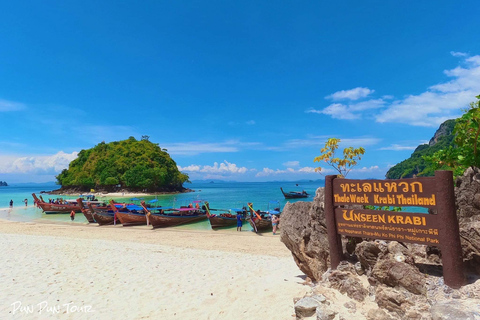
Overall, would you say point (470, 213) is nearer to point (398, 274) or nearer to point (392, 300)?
point (398, 274)

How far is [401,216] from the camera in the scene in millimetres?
4406

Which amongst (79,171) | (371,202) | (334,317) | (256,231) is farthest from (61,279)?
(79,171)

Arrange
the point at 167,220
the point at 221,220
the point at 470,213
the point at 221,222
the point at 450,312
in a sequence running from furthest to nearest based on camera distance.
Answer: the point at 167,220 → the point at 221,222 → the point at 221,220 → the point at 470,213 → the point at 450,312

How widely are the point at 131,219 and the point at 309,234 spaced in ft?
72.4

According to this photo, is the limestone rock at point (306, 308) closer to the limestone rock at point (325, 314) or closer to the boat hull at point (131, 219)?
the limestone rock at point (325, 314)

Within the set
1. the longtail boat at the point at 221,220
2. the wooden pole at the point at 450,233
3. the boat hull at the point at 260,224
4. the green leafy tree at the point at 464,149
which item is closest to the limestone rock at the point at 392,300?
the wooden pole at the point at 450,233

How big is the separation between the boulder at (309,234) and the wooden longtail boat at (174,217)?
18.0 meters

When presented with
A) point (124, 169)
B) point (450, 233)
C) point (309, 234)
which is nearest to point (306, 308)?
point (309, 234)

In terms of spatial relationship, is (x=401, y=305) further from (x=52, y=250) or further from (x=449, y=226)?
(x=52, y=250)

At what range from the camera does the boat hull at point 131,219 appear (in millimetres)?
24434

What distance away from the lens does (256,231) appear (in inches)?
851

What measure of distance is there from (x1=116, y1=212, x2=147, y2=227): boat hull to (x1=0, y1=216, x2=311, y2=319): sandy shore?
12.8m

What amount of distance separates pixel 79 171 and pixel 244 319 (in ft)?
346

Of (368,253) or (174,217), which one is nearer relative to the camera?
(368,253)
